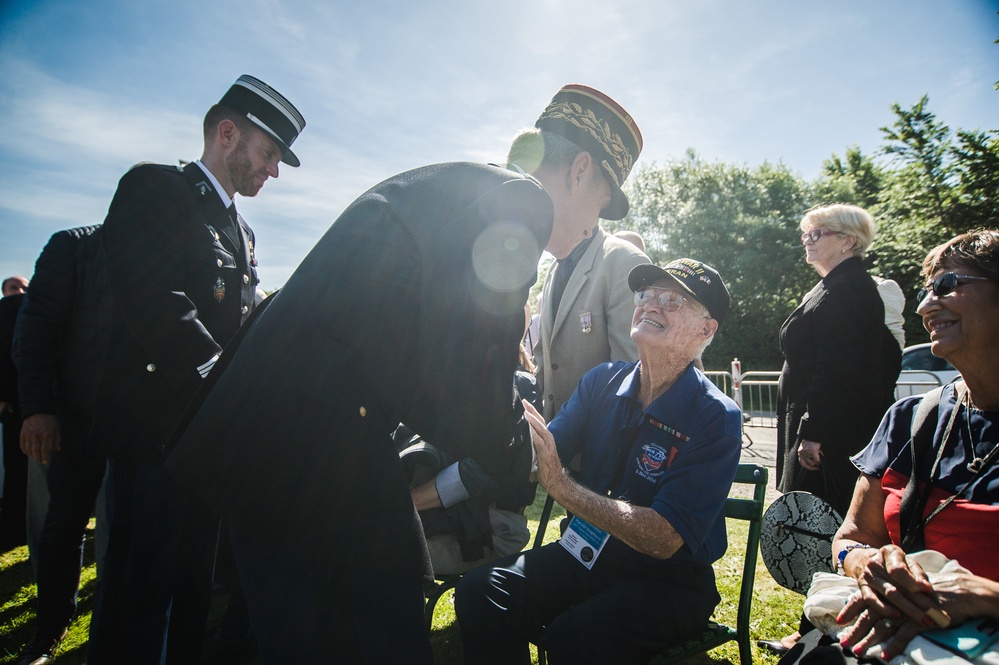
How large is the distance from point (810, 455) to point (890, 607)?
165 cm

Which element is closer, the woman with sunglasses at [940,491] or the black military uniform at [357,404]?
the black military uniform at [357,404]

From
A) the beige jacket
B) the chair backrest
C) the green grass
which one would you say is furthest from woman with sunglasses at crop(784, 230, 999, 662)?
the green grass

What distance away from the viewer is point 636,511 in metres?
1.80

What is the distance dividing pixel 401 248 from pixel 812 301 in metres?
2.97

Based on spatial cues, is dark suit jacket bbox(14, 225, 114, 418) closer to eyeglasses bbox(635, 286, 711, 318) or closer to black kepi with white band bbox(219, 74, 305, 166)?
black kepi with white band bbox(219, 74, 305, 166)

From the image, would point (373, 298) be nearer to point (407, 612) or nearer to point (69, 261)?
point (407, 612)

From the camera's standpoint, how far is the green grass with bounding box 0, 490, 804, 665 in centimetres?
286

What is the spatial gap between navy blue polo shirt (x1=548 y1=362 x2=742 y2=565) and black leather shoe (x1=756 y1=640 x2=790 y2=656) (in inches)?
49.4

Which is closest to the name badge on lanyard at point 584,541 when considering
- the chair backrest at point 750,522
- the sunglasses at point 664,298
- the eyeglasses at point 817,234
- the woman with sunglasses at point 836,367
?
the chair backrest at point 750,522

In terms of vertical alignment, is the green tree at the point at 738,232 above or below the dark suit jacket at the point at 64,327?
above

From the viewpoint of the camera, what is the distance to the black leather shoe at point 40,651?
2705 mm

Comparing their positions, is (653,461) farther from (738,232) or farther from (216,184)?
(738,232)

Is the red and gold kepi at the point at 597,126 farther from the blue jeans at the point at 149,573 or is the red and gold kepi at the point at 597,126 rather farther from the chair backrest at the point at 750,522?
the blue jeans at the point at 149,573

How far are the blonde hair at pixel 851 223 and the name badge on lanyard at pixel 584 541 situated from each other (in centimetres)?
233
